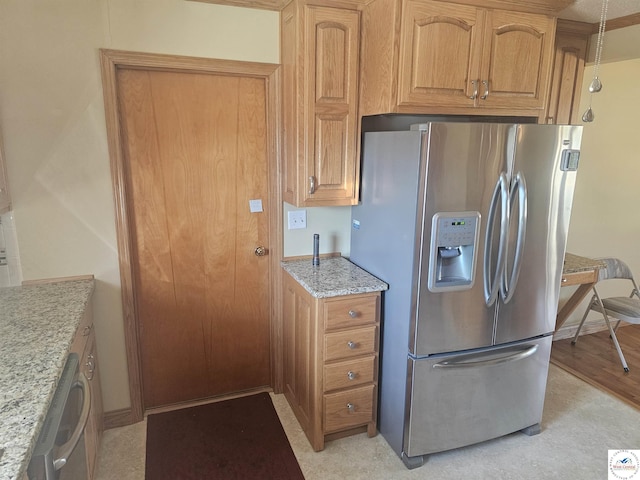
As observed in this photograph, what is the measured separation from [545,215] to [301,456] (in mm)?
1768

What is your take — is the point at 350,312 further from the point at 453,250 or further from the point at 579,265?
the point at 579,265

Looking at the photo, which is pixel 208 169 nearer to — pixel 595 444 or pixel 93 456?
pixel 93 456

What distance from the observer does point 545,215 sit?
7.16ft

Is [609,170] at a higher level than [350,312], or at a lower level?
higher

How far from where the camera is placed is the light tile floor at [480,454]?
7.24 feet

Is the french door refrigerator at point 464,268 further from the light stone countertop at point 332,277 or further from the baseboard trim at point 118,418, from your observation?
the baseboard trim at point 118,418

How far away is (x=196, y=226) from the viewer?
2555 millimetres

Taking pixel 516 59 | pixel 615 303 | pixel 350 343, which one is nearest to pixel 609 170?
pixel 615 303

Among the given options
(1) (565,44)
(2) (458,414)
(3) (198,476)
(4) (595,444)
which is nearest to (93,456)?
(3) (198,476)

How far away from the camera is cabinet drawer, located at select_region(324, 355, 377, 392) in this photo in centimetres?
227

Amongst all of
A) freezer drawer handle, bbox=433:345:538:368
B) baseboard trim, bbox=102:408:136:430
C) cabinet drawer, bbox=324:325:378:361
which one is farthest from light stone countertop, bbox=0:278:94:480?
freezer drawer handle, bbox=433:345:538:368

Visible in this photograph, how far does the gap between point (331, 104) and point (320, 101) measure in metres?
0.06

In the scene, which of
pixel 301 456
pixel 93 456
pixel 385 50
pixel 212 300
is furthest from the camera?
pixel 212 300

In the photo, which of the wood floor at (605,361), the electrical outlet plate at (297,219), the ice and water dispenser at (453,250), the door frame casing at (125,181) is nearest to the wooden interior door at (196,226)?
the door frame casing at (125,181)
